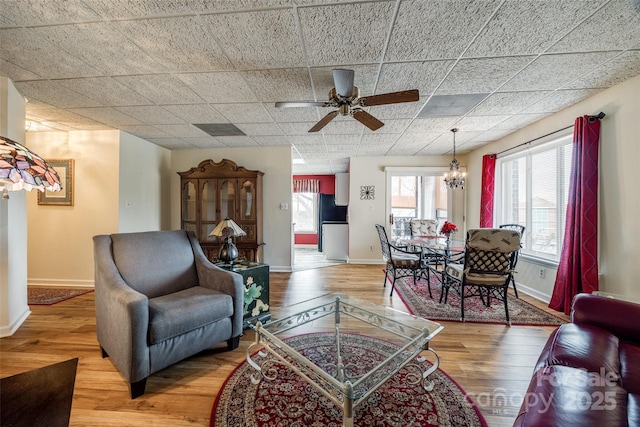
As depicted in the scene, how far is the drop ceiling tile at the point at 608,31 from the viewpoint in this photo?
1.51 meters

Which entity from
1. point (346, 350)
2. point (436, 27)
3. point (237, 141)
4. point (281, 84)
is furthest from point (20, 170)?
point (237, 141)

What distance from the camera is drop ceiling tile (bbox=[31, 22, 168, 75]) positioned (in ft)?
5.53

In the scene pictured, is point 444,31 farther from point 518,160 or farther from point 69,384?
point 518,160

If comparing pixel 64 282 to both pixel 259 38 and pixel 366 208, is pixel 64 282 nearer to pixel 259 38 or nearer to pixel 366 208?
pixel 259 38

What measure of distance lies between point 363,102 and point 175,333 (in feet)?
7.38

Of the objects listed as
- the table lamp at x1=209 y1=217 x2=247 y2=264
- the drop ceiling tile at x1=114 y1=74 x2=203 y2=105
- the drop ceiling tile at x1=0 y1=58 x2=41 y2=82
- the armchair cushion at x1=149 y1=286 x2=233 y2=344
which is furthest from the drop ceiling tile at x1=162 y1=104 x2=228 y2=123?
the armchair cushion at x1=149 y1=286 x2=233 y2=344

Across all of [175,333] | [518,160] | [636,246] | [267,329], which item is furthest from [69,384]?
[518,160]

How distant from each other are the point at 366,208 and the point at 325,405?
14.1ft

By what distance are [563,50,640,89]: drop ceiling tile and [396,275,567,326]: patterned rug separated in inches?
93.9

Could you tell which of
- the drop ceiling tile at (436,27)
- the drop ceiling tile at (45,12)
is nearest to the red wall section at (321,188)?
the drop ceiling tile at (436,27)

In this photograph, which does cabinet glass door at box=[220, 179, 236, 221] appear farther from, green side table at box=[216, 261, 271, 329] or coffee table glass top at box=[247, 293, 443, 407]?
coffee table glass top at box=[247, 293, 443, 407]

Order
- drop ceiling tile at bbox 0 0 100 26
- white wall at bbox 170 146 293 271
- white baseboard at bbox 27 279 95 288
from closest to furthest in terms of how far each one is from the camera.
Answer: drop ceiling tile at bbox 0 0 100 26 → white baseboard at bbox 27 279 95 288 → white wall at bbox 170 146 293 271

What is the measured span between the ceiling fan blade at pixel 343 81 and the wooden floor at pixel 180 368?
2.25 meters

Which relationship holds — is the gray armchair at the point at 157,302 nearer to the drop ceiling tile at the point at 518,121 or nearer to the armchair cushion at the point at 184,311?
the armchair cushion at the point at 184,311
